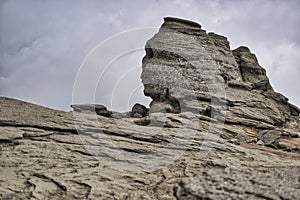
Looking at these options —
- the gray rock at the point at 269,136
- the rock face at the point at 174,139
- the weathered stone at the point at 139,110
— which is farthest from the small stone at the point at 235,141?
the weathered stone at the point at 139,110

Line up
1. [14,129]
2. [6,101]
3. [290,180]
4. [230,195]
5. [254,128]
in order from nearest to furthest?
[230,195] < [290,180] < [14,129] < [6,101] < [254,128]

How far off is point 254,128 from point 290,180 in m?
17.8

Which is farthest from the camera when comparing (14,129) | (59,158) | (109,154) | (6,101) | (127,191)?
(6,101)

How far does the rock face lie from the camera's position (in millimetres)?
16141

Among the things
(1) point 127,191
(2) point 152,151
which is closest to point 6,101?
(2) point 152,151

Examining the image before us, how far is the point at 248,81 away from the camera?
133ft

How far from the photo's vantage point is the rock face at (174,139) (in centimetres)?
1614

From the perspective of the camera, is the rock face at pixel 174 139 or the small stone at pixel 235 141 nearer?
the rock face at pixel 174 139

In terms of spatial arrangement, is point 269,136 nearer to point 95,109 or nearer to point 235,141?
point 235,141

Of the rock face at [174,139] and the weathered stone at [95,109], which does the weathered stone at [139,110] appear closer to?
the rock face at [174,139]

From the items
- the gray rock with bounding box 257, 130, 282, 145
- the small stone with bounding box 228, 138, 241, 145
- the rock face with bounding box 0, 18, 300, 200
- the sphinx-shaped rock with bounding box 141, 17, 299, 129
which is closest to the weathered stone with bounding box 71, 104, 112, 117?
the rock face with bounding box 0, 18, 300, 200

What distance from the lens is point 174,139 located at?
2450 centimetres

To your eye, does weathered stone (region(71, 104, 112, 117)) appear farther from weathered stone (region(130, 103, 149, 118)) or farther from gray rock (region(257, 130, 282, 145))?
gray rock (region(257, 130, 282, 145))

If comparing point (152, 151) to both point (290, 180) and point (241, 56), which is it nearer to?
point (290, 180)
